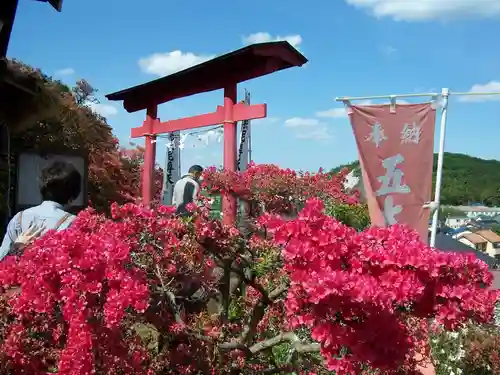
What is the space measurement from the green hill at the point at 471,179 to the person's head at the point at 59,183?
2291 inches

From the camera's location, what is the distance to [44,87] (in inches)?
194

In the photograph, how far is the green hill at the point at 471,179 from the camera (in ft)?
197

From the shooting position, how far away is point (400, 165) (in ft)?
16.6

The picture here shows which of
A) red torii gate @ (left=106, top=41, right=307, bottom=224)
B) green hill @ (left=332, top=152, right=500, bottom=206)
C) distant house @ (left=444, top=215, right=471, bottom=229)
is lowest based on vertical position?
distant house @ (left=444, top=215, right=471, bottom=229)

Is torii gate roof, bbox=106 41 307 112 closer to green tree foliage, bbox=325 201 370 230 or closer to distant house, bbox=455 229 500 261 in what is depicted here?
green tree foliage, bbox=325 201 370 230

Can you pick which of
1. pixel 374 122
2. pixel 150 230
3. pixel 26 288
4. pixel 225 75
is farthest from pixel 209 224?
pixel 225 75

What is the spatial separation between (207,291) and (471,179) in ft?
221

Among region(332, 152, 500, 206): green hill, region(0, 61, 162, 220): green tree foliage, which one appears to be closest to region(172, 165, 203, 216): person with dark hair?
region(0, 61, 162, 220): green tree foliage

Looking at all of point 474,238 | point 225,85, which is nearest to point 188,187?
point 225,85

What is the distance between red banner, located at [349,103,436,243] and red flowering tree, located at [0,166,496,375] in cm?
281

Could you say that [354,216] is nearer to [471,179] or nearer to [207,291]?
[207,291]

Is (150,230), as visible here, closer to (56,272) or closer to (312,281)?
(56,272)

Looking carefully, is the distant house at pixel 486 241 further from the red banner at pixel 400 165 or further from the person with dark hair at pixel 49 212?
the person with dark hair at pixel 49 212

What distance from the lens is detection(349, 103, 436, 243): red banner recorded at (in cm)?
501
